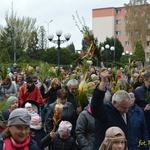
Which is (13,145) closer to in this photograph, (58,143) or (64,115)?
(58,143)

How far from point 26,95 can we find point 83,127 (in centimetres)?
426

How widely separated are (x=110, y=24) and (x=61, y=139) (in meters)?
81.1

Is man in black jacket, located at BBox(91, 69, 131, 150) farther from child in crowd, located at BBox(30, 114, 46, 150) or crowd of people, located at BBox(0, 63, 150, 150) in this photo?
child in crowd, located at BBox(30, 114, 46, 150)

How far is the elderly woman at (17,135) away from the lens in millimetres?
3640

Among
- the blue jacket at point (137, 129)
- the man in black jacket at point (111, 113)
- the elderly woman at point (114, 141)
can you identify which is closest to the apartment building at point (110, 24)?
the blue jacket at point (137, 129)

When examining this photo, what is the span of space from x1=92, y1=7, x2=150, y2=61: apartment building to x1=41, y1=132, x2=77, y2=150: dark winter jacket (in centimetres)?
7860

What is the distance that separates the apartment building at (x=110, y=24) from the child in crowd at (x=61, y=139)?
3095 inches

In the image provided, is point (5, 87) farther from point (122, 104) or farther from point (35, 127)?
point (122, 104)

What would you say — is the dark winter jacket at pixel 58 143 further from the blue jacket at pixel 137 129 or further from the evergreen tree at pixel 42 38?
the evergreen tree at pixel 42 38

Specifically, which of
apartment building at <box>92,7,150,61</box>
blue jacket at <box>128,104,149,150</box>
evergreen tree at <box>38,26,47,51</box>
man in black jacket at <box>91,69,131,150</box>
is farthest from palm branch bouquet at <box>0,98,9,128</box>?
apartment building at <box>92,7,150,61</box>

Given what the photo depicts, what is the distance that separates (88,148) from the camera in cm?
573

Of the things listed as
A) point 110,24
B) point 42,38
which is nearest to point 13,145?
point 42,38

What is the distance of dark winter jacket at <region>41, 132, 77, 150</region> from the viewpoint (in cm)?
606

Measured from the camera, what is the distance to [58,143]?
6.07 meters
